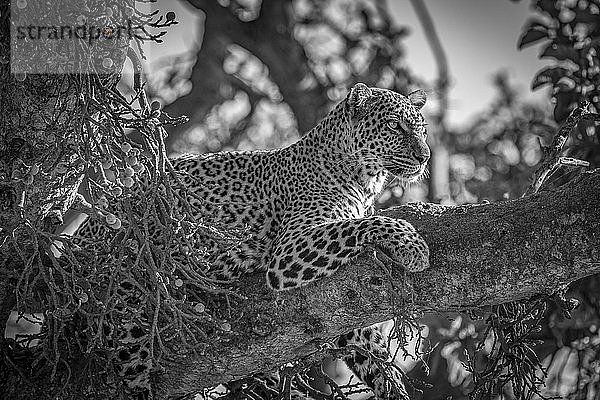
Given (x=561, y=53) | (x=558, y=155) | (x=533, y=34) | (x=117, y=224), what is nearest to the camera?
(x=117, y=224)

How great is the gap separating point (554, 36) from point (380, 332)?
2.97 m

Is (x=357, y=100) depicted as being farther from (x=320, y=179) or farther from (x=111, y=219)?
(x=111, y=219)

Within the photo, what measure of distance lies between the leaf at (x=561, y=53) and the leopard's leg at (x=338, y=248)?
8.77ft

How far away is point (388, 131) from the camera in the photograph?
714cm

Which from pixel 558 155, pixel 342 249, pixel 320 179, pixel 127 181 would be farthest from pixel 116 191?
pixel 558 155

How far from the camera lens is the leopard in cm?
690

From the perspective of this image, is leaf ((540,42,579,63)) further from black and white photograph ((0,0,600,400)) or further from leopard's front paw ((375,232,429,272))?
leopard's front paw ((375,232,429,272))

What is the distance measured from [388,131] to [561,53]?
6.24 ft

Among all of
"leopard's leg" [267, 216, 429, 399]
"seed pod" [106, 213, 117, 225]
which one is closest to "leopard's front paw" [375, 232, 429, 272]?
"leopard's leg" [267, 216, 429, 399]

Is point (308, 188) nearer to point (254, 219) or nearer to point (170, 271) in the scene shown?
point (254, 219)

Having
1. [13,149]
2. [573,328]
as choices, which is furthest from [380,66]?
[13,149]

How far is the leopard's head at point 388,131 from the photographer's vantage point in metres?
7.07

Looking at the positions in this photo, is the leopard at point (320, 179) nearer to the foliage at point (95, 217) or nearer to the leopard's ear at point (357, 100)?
the leopard's ear at point (357, 100)

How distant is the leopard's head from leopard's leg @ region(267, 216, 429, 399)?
0.81 metres
